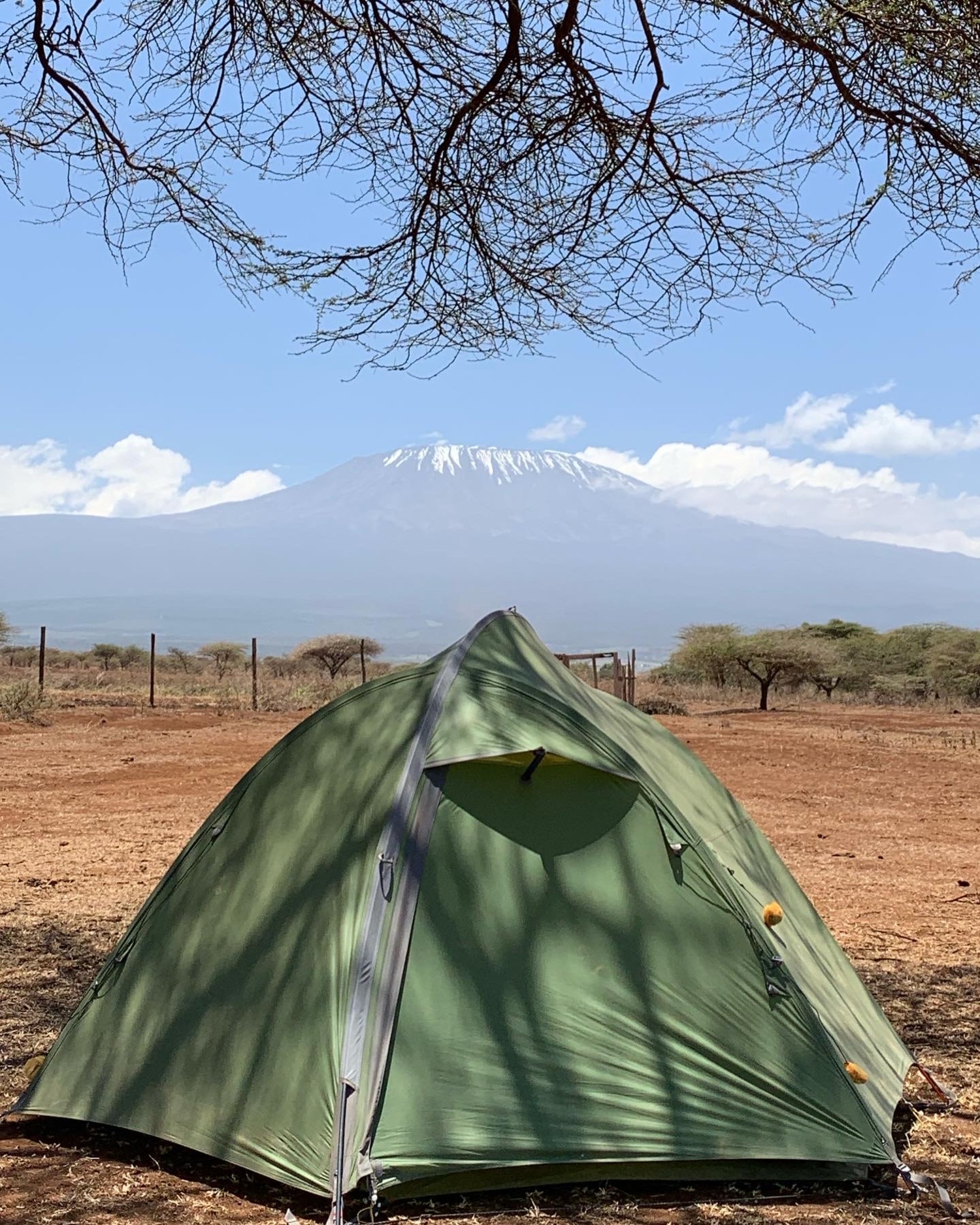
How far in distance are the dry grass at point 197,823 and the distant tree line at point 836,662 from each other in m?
7.94

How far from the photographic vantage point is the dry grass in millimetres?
Result: 3381

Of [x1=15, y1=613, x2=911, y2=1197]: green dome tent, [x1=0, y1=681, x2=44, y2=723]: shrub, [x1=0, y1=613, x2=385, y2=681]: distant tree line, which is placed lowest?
[x1=0, y1=613, x2=385, y2=681]: distant tree line

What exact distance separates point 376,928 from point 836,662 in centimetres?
2890

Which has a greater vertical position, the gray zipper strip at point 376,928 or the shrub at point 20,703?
the gray zipper strip at point 376,928

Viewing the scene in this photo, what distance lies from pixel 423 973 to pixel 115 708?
66.6 feet

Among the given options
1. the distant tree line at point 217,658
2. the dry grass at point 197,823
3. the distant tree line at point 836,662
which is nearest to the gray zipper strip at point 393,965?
the dry grass at point 197,823

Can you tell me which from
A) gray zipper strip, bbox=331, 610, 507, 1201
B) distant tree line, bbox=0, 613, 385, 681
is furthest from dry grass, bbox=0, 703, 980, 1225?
distant tree line, bbox=0, 613, 385, 681

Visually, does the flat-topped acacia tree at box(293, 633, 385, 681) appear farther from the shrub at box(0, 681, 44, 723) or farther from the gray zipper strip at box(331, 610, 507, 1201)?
the gray zipper strip at box(331, 610, 507, 1201)

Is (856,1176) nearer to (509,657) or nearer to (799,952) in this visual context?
(799,952)

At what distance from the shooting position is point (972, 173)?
5.15 metres

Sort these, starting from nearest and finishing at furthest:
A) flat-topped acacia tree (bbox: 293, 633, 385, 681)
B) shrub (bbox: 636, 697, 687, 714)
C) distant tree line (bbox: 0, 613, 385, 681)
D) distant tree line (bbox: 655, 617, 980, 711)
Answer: shrub (bbox: 636, 697, 687, 714) → distant tree line (bbox: 655, 617, 980, 711) → flat-topped acacia tree (bbox: 293, 633, 385, 681) → distant tree line (bbox: 0, 613, 385, 681)

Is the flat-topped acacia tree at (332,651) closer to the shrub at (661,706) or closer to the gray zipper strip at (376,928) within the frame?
the shrub at (661,706)

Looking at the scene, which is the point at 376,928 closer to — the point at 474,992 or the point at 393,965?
the point at 393,965

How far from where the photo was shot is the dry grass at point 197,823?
3.38 meters
